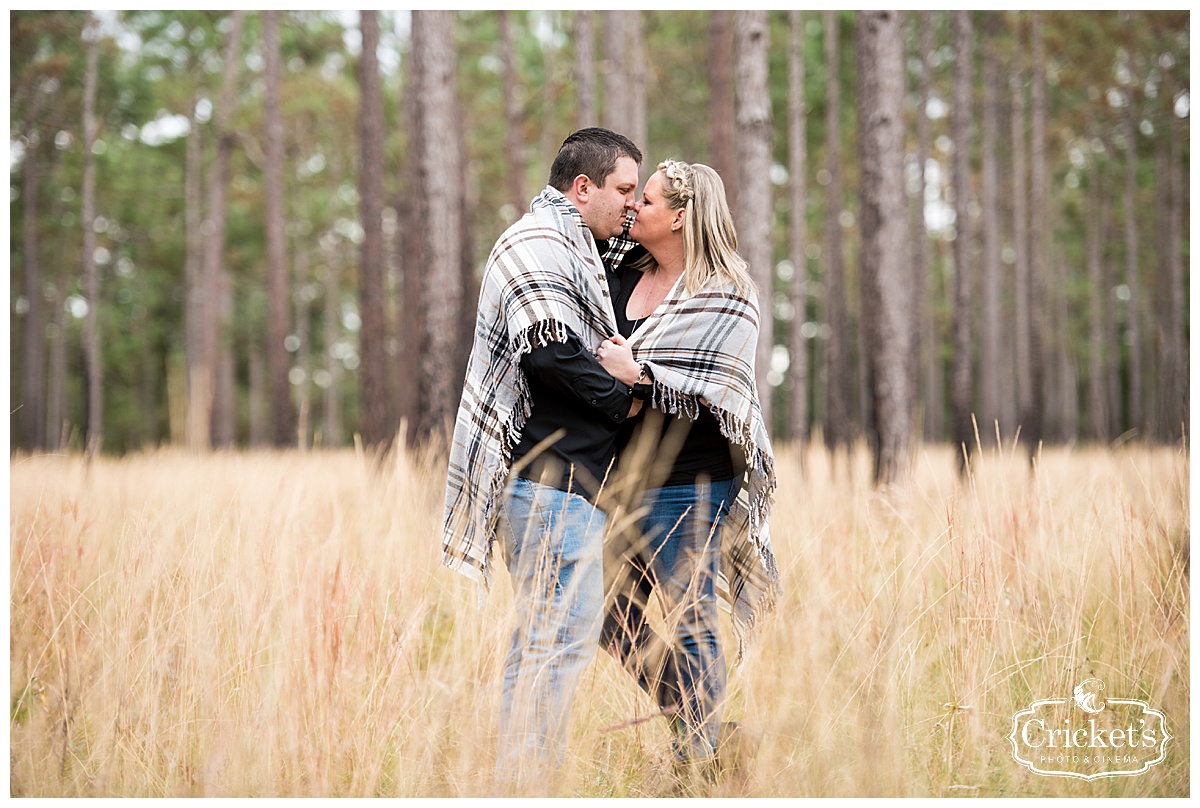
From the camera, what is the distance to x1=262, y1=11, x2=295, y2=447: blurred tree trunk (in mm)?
12328

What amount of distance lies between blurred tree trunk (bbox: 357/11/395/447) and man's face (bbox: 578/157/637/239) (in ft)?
22.5

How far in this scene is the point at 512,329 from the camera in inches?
91.0

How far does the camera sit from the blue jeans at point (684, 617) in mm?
2467

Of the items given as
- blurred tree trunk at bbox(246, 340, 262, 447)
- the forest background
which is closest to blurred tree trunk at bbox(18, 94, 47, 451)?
the forest background

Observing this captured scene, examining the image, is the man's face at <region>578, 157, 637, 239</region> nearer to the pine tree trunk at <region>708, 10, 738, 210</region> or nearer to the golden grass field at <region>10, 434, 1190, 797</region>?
the golden grass field at <region>10, 434, 1190, 797</region>

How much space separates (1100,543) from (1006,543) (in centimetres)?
34

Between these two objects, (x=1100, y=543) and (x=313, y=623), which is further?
(x=1100, y=543)

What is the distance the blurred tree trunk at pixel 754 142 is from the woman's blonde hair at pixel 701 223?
3.37 meters

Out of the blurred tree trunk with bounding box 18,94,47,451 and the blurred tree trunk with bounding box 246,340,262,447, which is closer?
the blurred tree trunk with bounding box 18,94,47,451

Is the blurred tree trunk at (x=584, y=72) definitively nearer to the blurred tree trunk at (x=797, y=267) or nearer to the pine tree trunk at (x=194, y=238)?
the blurred tree trunk at (x=797, y=267)

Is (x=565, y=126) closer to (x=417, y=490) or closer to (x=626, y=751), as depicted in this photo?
(x=417, y=490)

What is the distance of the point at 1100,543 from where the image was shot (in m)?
3.51

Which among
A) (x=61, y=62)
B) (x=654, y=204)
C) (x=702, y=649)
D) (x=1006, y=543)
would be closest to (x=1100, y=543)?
(x=1006, y=543)

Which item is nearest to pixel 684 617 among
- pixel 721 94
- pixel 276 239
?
pixel 721 94
